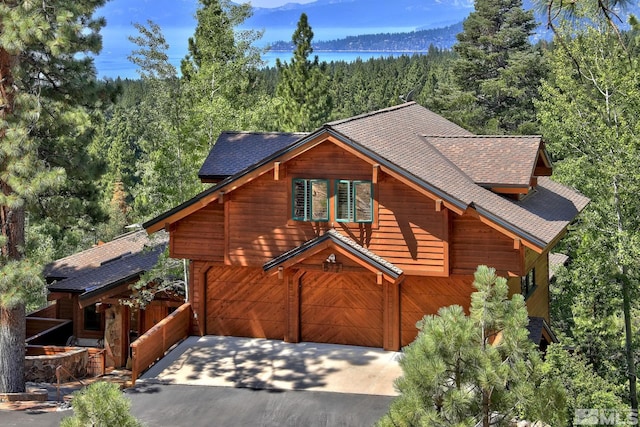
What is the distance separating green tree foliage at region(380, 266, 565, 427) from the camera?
24.3 feet

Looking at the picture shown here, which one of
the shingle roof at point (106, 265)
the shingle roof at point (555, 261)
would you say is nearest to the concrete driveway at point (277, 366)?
the shingle roof at point (106, 265)

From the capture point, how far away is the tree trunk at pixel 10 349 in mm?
17516

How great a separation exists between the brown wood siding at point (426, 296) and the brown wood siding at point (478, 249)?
59 centimetres

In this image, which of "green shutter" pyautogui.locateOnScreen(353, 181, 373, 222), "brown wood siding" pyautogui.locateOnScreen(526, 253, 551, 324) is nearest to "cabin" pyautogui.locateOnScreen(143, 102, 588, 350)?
"green shutter" pyautogui.locateOnScreen(353, 181, 373, 222)

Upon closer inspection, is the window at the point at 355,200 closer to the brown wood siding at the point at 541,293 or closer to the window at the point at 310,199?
the window at the point at 310,199

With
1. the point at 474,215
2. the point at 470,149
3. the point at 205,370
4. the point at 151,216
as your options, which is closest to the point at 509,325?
the point at 474,215

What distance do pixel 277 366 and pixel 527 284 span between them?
7.09 m

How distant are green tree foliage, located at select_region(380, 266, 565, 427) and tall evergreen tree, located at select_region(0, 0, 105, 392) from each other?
11.1 metres

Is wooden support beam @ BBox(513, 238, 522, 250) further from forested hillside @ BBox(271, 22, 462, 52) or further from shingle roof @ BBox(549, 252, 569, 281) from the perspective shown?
forested hillside @ BBox(271, 22, 462, 52)

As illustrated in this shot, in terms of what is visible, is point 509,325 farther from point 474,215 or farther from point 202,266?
point 202,266

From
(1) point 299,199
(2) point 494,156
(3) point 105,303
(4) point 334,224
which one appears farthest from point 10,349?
(2) point 494,156

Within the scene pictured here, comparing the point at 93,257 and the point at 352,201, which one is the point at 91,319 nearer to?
the point at 93,257

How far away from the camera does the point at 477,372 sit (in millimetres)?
7555

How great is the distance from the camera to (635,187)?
21453 mm
